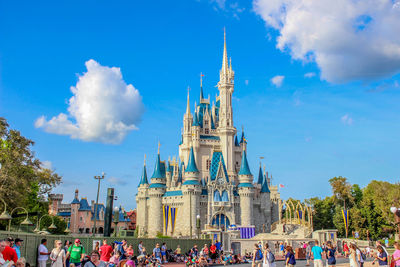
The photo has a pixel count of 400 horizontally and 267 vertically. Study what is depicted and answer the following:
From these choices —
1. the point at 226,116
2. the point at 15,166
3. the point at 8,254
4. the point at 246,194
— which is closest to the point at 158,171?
the point at 246,194

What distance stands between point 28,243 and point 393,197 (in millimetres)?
48395

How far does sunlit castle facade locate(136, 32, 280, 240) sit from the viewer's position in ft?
199

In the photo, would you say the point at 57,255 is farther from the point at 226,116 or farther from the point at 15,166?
the point at 226,116

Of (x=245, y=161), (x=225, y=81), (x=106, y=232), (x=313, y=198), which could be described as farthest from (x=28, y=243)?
(x=313, y=198)

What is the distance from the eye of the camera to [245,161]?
2584 inches

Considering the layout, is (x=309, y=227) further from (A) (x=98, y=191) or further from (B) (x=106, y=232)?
(B) (x=106, y=232)

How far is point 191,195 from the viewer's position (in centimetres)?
6041

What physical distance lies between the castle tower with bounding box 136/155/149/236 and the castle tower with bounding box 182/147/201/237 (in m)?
9.08

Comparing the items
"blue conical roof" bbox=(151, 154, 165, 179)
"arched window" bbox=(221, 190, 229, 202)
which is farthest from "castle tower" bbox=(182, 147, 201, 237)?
"blue conical roof" bbox=(151, 154, 165, 179)

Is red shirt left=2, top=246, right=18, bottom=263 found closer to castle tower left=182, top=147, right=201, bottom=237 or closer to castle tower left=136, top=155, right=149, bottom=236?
castle tower left=182, top=147, right=201, bottom=237

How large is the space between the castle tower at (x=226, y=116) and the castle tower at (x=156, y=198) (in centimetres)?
1097

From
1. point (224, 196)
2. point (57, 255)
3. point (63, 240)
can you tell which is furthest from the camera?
point (224, 196)

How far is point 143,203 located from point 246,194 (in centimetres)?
1756

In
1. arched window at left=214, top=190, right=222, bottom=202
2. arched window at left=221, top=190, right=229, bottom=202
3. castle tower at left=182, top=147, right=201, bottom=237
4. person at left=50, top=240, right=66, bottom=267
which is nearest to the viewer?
person at left=50, top=240, right=66, bottom=267
